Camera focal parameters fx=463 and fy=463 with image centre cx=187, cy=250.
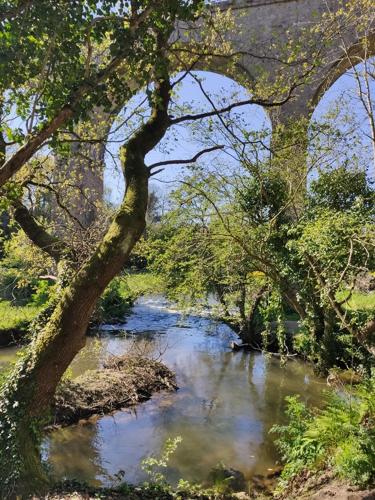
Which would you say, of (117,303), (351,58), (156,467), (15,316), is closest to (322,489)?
(156,467)

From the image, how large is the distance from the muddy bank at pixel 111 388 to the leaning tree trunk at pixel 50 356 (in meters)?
2.74

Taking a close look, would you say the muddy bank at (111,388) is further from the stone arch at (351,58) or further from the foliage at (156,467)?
the stone arch at (351,58)

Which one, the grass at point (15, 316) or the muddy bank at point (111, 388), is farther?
the grass at point (15, 316)

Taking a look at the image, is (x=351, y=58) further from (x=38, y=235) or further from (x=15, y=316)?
(x=15, y=316)

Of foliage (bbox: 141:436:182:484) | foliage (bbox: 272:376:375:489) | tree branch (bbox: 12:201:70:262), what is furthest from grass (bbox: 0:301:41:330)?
foliage (bbox: 272:376:375:489)

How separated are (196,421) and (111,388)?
4.98ft

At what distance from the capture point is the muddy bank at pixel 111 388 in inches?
269

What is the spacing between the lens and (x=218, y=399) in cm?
808

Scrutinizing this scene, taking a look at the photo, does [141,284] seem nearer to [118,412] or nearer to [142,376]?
[142,376]

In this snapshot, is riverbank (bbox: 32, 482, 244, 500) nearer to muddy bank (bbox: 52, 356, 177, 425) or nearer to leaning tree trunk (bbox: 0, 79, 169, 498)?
leaning tree trunk (bbox: 0, 79, 169, 498)

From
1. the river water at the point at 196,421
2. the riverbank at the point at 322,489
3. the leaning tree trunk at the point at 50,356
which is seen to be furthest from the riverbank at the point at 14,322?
the riverbank at the point at 322,489

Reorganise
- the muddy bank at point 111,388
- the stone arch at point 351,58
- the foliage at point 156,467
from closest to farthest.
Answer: the foliage at point 156,467
the muddy bank at point 111,388
the stone arch at point 351,58

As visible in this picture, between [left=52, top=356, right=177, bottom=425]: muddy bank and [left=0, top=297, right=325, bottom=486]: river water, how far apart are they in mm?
214

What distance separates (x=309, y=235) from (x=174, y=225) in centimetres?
323
